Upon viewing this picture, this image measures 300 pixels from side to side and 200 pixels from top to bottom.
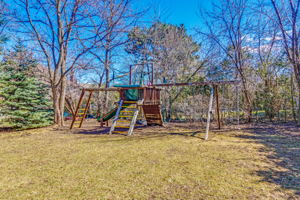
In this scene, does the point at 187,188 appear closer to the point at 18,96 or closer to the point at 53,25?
the point at 18,96

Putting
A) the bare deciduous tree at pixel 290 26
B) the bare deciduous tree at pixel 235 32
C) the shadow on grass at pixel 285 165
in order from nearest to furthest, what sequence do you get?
the shadow on grass at pixel 285 165 → the bare deciduous tree at pixel 290 26 → the bare deciduous tree at pixel 235 32

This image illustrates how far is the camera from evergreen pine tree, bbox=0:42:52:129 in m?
6.52

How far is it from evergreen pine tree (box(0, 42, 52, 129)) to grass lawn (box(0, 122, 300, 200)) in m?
3.29

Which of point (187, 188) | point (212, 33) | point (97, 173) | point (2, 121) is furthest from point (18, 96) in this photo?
point (212, 33)

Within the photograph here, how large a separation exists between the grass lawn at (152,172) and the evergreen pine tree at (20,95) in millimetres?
3291

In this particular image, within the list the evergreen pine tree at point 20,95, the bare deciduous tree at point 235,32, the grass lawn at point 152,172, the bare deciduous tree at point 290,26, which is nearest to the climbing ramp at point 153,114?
the grass lawn at point 152,172

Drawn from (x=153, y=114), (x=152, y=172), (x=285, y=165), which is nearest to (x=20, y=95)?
(x=153, y=114)

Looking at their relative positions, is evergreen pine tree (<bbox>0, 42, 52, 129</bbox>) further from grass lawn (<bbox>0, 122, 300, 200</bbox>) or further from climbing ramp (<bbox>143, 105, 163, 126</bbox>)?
climbing ramp (<bbox>143, 105, 163, 126</bbox>)

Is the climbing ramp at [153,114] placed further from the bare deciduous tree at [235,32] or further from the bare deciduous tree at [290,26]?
the bare deciduous tree at [290,26]

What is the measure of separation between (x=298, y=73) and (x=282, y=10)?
2.75m

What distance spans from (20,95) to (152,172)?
6721 mm

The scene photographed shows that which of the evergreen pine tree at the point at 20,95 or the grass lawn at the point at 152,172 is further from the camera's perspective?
the evergreen pine tree at the point at 20,95

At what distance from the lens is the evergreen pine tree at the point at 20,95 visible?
21.4 ft

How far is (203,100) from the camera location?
7555 millimetres
